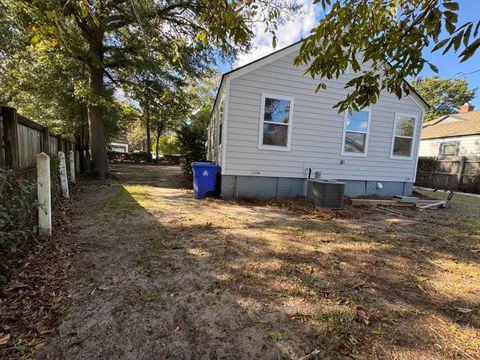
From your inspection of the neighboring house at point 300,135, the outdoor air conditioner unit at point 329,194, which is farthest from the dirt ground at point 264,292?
the neighboring house at point 300,135

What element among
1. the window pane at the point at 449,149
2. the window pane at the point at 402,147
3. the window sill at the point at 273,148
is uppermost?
the window pane at the point at 449,149

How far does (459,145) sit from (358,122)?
38.6ft

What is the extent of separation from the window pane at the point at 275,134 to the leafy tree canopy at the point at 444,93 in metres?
30.2

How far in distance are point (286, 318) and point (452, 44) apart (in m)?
2.25

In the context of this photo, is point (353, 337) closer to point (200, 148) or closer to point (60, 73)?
point (200, 148)

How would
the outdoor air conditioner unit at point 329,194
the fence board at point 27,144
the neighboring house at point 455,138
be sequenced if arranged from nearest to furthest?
the fence board at point 27,144 → the outdoor air conditioner unit at point 329,194 → the neighboring house at point 455,138

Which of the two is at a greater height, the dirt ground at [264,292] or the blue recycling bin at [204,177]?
the blue recycling bin at [204,177]

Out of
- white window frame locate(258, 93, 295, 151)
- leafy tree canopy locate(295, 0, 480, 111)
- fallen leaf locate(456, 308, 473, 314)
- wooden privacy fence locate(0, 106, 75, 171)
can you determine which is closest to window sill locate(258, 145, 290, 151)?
white window frame locate(258, 93, 295, 151)

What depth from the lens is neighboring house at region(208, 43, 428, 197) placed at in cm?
654

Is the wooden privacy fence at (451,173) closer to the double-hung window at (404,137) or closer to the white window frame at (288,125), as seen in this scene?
the double-hung window at (404,137)

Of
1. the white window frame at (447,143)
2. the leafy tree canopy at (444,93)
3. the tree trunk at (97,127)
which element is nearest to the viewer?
the tree trunk at (97,127)

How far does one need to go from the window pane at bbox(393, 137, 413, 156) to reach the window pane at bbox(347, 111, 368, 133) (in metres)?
1.41

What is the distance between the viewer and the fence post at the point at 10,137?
265cm

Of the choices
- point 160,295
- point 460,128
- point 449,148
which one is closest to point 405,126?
point 160,295
